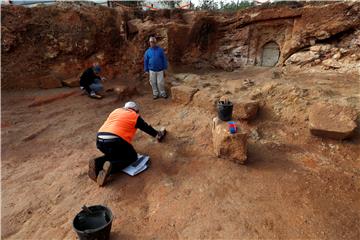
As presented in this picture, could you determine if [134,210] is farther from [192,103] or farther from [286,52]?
[286,52]

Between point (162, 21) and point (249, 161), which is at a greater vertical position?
point (162, 21)

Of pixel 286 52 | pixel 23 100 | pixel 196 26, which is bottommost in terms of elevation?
pixel 23 100

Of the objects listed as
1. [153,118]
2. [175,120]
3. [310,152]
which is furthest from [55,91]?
[310,152]

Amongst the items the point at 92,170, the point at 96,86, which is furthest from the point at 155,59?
the point at 92,170

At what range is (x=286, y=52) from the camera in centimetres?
649

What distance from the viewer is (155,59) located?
5848mm

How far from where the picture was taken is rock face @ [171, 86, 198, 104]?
544cm

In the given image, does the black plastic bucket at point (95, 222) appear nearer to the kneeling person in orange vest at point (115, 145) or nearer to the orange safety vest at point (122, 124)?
the kneeling person in orange vest at point (115, 145)

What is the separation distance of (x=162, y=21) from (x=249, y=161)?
18.3 feet

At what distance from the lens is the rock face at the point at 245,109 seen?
4402 mm

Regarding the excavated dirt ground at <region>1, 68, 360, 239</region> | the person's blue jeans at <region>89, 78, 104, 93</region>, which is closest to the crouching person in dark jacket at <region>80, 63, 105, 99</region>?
the person's blue jeans at <region>89, 78, 104, 93</region>

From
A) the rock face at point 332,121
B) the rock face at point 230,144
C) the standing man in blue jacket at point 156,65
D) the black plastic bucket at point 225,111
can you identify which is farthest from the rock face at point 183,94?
the rock face at point 332,121

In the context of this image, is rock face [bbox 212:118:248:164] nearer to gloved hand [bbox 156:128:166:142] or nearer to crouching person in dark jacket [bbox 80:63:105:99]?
gloved hand [bbox 156:128:166:142]

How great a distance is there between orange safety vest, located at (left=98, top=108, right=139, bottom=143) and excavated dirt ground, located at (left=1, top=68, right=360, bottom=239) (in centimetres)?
60
